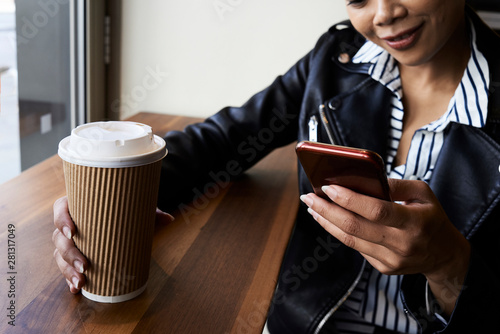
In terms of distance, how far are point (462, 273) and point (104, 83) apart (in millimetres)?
1499

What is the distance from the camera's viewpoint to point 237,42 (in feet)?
5.77

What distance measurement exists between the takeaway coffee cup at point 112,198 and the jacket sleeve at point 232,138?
1.17 feet

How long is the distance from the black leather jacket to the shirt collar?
0.01m

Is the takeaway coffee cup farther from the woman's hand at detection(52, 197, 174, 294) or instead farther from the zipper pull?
the zipper pull

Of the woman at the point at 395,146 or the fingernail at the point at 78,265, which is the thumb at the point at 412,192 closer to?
the woman at the point at 395,146

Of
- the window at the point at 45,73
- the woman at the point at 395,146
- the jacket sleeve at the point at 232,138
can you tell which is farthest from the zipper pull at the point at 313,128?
the window at the point at 45,73

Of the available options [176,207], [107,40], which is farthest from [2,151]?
[176,207]

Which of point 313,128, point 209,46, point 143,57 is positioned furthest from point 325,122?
point 143,57

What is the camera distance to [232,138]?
120 centimetres

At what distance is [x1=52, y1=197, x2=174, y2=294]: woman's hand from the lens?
2.04 ft

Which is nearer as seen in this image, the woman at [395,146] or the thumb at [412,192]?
the thumb at [412,192]

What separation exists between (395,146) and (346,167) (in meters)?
0.52

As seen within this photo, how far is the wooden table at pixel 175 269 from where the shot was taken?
63 centimetres

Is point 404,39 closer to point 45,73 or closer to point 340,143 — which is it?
point 340,143
